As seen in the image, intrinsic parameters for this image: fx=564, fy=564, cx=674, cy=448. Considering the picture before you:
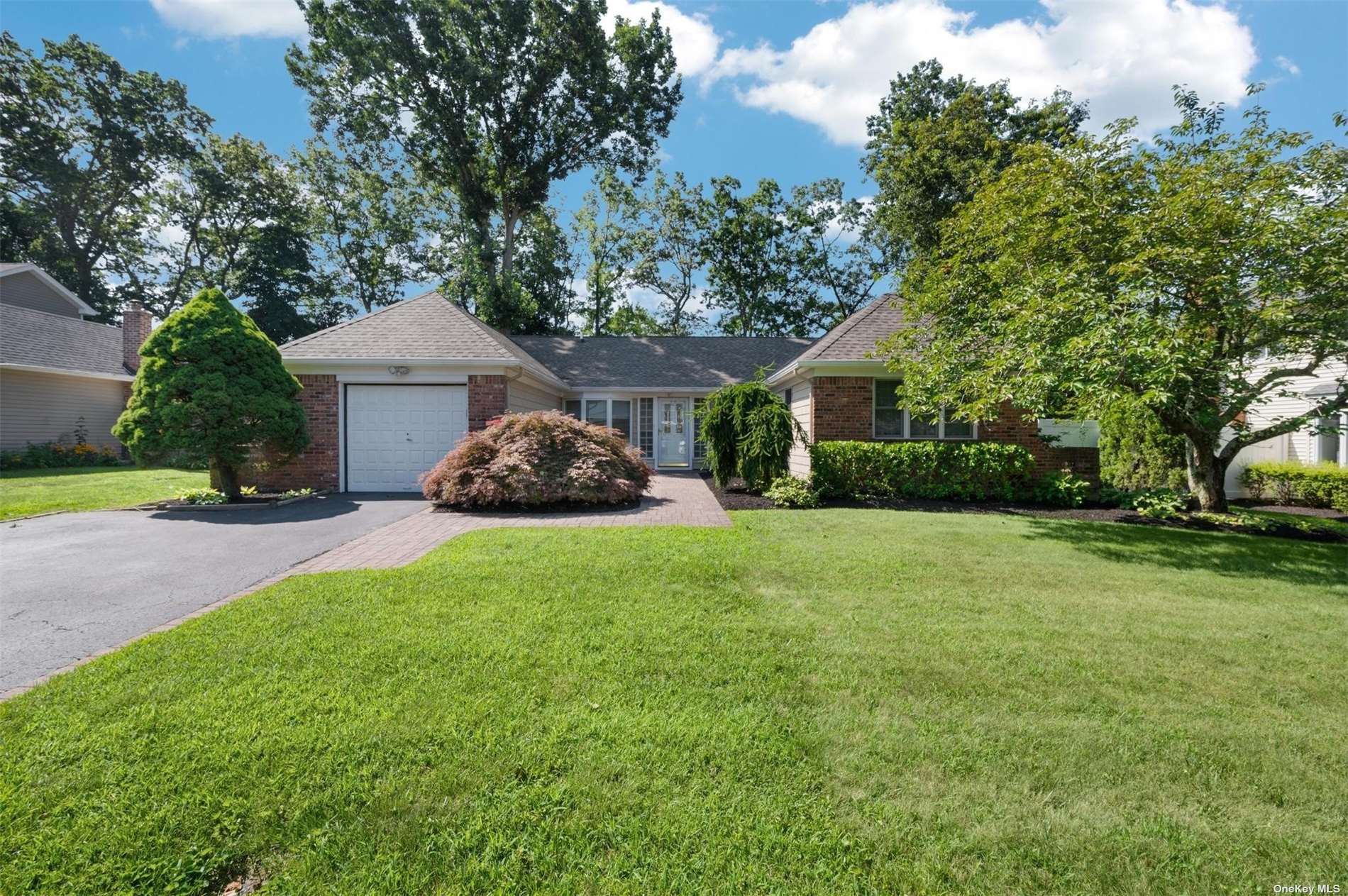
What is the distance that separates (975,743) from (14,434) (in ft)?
77.8

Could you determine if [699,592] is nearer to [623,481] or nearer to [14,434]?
[623,481]

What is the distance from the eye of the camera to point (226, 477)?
388 inches

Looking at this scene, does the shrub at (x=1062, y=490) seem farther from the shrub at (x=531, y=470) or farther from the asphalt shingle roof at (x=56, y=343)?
the asphalt shingle roof at (x=56, y=343)

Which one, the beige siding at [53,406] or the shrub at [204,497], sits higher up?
the beige siding at [53,406]

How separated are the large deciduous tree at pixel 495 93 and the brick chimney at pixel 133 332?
9667 millimetres

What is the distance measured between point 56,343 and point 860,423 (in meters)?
24.1

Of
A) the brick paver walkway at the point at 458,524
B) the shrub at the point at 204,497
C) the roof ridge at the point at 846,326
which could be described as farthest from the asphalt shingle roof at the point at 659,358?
the shrub at the point at 204,497

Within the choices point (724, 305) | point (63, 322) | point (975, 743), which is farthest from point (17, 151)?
point (975, 743)

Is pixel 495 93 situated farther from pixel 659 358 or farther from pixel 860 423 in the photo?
pixel 860 423

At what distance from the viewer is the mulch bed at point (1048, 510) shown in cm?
850

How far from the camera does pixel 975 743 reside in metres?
2.67

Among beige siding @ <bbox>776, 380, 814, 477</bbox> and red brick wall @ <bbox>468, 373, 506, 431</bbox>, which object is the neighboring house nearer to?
beige siding @ <bbox>776, 380, 814, 477</bbox>

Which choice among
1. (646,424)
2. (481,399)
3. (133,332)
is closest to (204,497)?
(481,399)

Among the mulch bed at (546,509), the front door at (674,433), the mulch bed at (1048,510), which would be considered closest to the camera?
the mulch bed at (1048,510)
